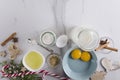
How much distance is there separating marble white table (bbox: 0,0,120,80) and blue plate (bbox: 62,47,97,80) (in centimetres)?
8

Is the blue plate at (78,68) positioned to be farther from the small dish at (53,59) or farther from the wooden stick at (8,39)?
the wooden stick at (8,39)

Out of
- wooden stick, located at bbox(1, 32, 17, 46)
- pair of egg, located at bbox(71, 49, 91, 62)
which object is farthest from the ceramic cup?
wooden stick, located at bbox(1, 32, 17, 46)

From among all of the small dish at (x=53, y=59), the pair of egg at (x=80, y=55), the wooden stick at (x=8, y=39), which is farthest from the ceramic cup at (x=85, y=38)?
the wooden stick at (x=8, y=39)

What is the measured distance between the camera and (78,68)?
1.25m

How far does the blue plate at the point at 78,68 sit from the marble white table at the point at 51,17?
0.28 feet

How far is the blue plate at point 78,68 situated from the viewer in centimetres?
122

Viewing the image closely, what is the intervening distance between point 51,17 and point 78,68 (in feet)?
1.26

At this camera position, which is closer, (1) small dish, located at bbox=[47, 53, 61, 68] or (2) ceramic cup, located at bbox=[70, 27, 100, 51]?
(2) ceramic cup, located at bbox=[70, 27, 100, 51]

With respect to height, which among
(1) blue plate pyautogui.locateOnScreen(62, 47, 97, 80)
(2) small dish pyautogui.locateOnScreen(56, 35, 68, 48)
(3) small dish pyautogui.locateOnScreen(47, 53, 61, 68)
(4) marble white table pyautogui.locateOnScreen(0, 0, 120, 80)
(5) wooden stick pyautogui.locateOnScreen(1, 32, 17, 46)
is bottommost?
(1) blue plate pyautogui.locateOnScreen(62, 47, 97, 80)

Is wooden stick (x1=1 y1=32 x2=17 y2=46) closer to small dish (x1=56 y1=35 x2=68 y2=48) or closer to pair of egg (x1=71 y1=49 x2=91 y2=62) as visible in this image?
small dish (x1=56 y1=35 x2=68 y2=48)

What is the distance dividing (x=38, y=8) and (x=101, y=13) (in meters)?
0.41

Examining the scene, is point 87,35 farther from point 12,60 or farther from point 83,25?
point 12,60

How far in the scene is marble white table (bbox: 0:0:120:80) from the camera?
3.94 feet

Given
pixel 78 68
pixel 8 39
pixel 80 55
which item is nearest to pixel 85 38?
pixel 80 55
